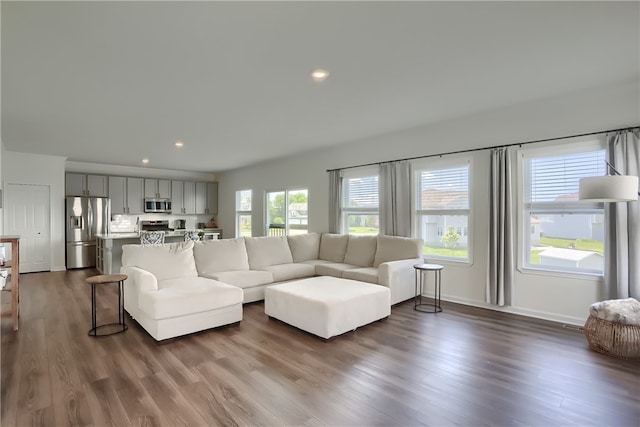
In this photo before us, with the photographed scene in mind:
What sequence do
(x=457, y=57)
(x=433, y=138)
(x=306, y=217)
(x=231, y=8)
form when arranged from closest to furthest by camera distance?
(x=231, y=8), (x=457, y=57), (x=433, y=138), (x=306, y=217)

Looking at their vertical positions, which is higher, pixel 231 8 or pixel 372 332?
pixel 231 8

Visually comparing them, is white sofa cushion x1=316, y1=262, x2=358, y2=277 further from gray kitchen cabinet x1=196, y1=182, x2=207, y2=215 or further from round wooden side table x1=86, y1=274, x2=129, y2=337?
gray kitchen cabinet x1=196, y1=182, x2=207, y2=215

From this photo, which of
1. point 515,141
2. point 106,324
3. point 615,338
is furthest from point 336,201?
point 615,338

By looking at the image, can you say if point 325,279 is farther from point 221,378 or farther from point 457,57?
point 457,57

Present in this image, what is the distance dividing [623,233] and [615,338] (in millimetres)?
1121

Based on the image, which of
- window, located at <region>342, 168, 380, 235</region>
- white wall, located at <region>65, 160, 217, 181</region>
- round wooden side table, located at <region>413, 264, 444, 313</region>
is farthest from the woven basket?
white wall, located at <region>65, 160, 217, 181</region>

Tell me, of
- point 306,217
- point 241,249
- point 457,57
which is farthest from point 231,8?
point 306,217

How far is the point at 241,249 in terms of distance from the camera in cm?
495

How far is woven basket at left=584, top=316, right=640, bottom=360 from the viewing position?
9.00 feet

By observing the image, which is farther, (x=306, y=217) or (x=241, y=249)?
(x=306, y=217)

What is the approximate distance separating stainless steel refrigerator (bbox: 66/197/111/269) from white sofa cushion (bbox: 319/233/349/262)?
530cm

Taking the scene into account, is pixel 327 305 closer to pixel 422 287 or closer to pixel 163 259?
pixel 163 259

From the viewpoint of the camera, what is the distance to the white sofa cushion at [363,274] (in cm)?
443

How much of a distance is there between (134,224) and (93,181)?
144 centimetres
